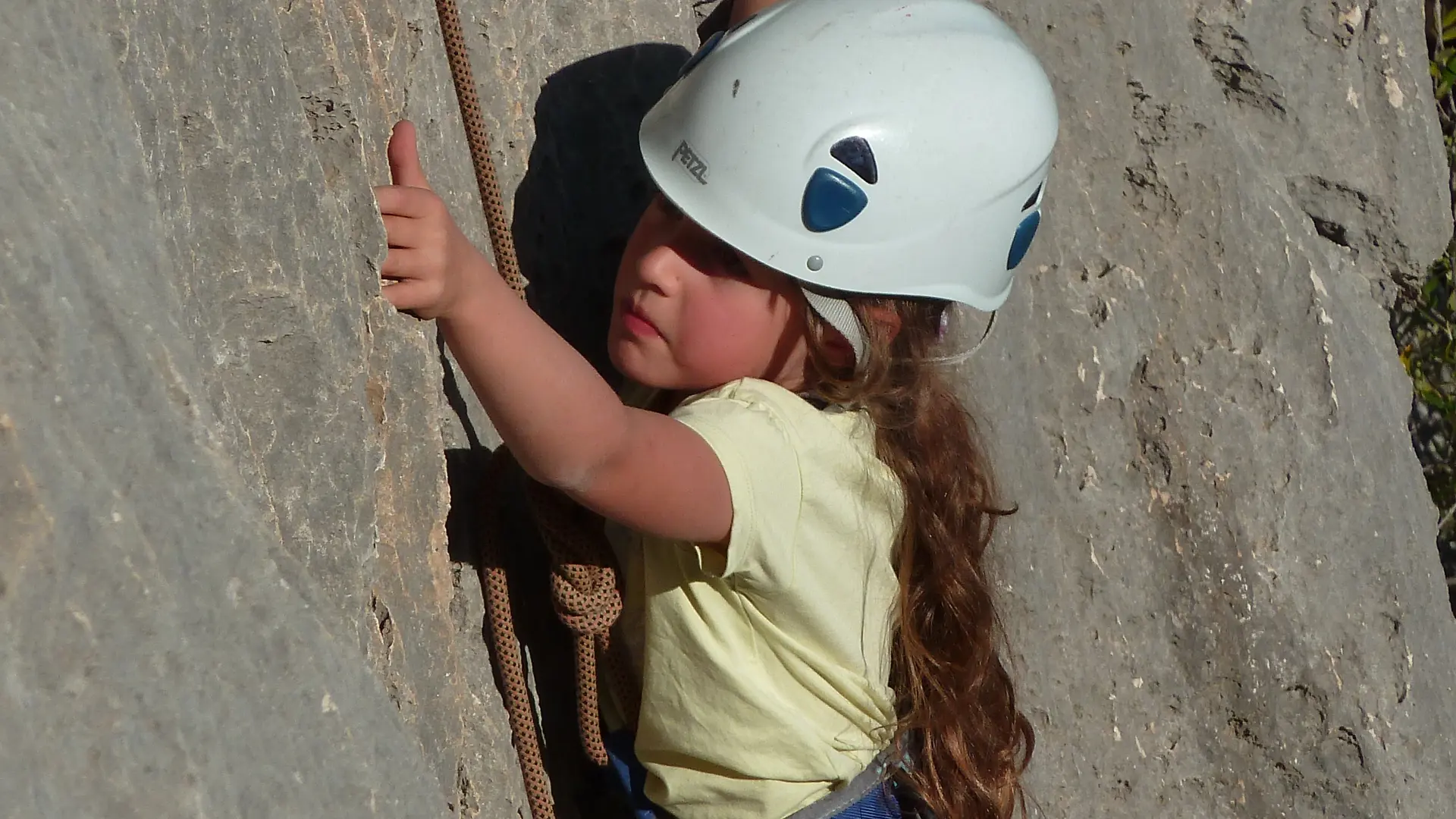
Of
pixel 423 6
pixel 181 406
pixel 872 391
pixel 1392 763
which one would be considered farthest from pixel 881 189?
pixel 1392 763

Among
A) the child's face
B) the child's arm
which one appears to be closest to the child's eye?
the child's face

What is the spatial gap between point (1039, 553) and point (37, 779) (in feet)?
6.39

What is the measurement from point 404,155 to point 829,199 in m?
0.56

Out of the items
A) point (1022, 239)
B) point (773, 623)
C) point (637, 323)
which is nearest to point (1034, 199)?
point (1022, 239)

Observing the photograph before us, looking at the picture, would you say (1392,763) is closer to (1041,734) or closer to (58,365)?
(1041,734)

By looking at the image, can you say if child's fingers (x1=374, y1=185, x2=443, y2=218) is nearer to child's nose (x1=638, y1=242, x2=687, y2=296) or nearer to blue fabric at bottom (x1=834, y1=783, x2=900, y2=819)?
child's nose (x1=638, y1=242, x2=687, y2=296)

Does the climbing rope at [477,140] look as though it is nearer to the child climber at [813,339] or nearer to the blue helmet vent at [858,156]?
the child climber at [813,339]

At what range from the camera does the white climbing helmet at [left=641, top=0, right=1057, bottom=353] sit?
1798 millimetres

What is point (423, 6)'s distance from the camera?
70.3 inches

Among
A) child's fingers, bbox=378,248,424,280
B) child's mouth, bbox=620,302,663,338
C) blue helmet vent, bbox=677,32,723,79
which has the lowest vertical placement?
child's mouth, bbox=620,302,663,338

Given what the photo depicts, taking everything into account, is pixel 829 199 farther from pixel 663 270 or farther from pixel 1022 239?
pixel 1022 239

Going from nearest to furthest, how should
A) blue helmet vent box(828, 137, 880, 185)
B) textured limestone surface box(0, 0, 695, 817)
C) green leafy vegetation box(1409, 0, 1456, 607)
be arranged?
textured limestone surface box(0, 0, 695, 817), blue helmet vent box(828, 137, 880, 185), green leafy vegetation box(1409, 0, 1456, 607)

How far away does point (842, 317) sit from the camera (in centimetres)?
187

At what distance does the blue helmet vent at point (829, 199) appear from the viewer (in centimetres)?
179
